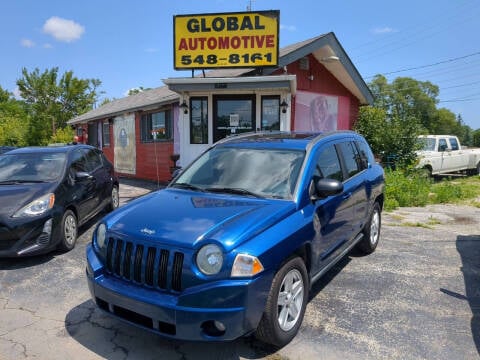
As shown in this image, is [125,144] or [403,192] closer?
[403,192]

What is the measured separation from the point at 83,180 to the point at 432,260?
5.59 metres

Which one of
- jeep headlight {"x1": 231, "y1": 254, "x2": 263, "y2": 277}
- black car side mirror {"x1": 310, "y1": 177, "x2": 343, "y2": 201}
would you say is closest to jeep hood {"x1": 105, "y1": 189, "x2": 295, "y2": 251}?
jeep headlight {"x1": 231, "y1": 254, "x2": 263, "y2": 277}

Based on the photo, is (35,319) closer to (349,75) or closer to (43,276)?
(43,276)

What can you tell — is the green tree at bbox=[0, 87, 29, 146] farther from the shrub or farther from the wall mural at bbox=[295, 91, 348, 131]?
the shrub

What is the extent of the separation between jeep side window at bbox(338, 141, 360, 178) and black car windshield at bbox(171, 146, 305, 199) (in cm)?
105

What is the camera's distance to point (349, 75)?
1299 centimetres

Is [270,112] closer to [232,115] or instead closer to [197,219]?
[232,115]

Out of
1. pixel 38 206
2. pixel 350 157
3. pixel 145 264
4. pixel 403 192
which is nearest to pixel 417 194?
pixel 403 192

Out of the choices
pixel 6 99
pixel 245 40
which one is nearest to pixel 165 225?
pixel 245 40

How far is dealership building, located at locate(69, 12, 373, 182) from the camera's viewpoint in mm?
10055

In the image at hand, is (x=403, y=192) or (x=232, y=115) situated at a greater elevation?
(x=232, y=115)

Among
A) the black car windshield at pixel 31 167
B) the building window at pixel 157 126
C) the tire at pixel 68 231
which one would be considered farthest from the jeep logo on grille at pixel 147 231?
the building window at pixel 157 126

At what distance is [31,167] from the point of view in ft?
19.8

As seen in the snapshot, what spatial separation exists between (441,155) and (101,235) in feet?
47.7
